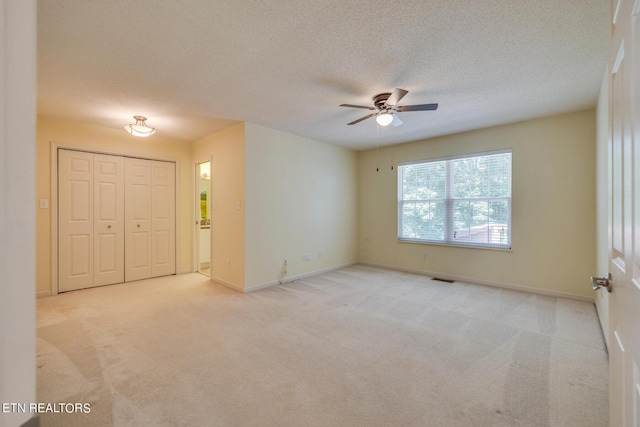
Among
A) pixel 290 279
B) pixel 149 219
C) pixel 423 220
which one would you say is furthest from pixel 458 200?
pixel 149 219

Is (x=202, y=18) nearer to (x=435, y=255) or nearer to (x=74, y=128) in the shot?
(x=74, y=128)

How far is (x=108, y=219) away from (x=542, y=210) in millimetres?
6573

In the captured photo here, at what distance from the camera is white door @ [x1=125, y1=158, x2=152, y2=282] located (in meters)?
4.65

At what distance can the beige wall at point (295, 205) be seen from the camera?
4258mm

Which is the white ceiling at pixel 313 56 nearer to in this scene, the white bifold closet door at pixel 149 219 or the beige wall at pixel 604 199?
the beige wall at pixel 604 199

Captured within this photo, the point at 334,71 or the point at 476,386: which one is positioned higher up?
the point at 334,71

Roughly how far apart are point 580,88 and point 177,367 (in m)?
4.81

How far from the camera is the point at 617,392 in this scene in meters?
1.06

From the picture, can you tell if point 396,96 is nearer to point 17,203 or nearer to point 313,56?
point 313,56

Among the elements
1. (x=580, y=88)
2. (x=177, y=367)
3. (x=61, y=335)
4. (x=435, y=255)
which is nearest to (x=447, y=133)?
(x=580, y=88)

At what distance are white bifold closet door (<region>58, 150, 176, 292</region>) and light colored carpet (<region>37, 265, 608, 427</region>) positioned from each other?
610 millimetres

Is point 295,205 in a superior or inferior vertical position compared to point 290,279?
superior

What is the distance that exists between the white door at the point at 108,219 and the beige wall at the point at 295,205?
2.23 m

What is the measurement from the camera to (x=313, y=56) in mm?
2400
